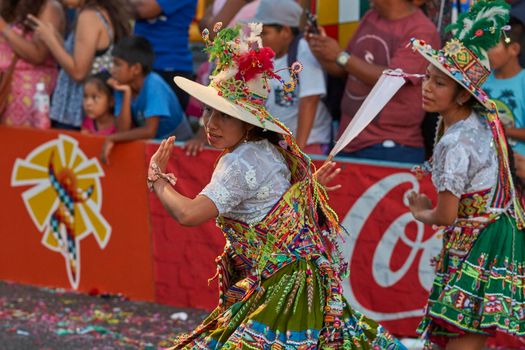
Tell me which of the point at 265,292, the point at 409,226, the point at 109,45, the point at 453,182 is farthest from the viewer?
the point at 109,45

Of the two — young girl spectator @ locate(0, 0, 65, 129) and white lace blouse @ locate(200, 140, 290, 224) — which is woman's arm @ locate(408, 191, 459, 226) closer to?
white lace blouse @ locate(200, 140, 290, 224)

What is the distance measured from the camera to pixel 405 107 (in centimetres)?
757

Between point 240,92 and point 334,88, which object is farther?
point 334,88

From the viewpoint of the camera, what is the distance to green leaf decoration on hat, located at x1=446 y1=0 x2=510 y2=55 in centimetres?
589

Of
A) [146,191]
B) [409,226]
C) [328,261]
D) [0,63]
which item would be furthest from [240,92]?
[0,63]

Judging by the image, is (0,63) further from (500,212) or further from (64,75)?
(500,212)

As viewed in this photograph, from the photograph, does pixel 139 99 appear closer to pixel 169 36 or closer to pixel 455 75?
pixel 169 36

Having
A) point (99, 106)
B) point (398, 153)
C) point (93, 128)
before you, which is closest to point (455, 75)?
point (398, 153)

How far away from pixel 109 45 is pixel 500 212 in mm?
3728

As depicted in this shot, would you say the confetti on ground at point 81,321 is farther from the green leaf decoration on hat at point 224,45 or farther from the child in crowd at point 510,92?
the green leaf decoration on hat at point 224,45

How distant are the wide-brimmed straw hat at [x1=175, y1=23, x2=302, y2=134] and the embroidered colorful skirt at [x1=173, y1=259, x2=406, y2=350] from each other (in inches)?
25.1

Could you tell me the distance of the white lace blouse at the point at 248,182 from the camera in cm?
498

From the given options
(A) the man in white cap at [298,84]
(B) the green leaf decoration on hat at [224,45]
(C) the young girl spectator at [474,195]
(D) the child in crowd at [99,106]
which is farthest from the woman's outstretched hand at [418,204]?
(D) the child in crowd at [99,106]

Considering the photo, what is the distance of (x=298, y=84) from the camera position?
7.86m
